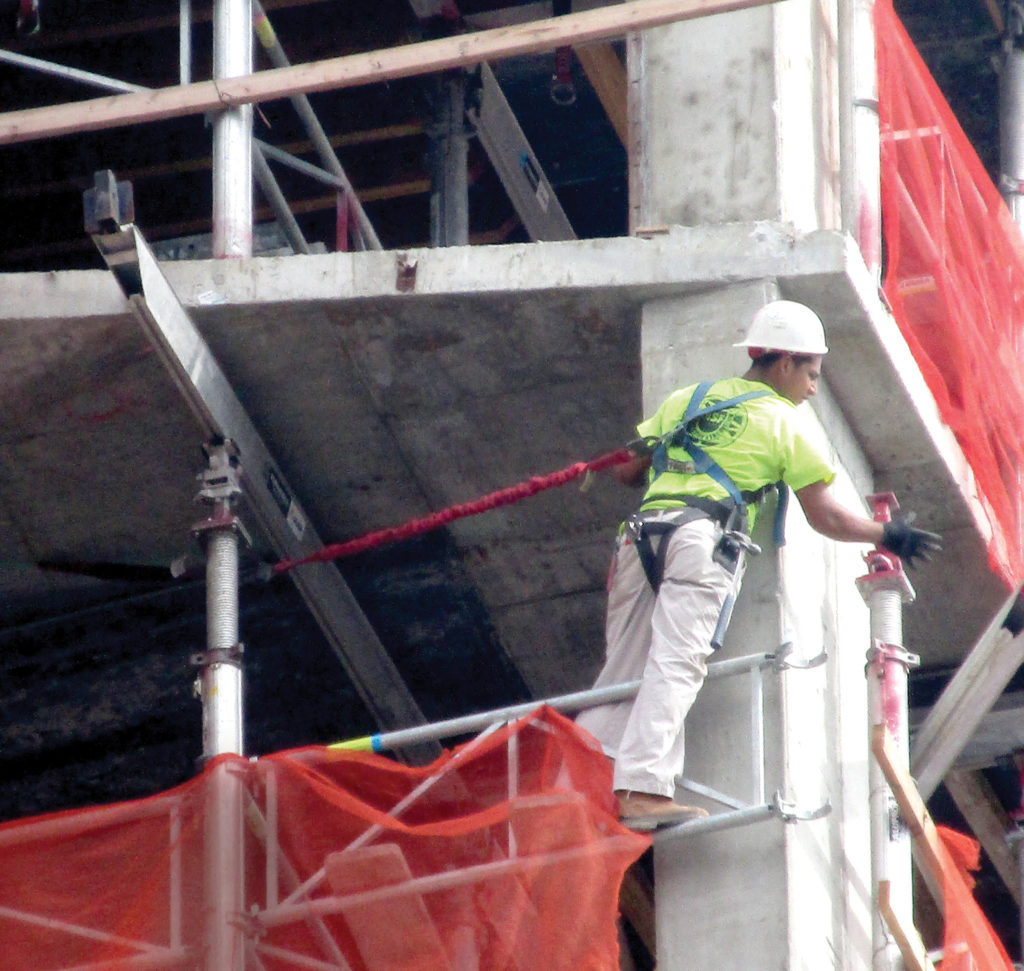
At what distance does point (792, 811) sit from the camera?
9.88 metres

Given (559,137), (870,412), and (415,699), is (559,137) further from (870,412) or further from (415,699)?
(870,412)

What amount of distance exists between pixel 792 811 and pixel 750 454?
146 cm

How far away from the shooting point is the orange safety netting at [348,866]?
933 cm

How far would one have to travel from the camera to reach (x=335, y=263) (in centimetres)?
1119

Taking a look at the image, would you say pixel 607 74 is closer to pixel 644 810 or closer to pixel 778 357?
pixel 778 357

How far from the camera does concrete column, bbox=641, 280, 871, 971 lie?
988cm

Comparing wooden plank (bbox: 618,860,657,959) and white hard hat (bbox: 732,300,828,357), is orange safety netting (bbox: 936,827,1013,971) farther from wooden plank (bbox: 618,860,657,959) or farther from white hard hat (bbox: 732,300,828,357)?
wooden plank (bbox: 618,860,657,959)

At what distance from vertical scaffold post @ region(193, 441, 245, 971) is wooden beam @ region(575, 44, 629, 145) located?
4421 mm

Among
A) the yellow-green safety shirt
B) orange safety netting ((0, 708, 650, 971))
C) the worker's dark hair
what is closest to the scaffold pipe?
orange safety netting ((0, 708, 650, 971))

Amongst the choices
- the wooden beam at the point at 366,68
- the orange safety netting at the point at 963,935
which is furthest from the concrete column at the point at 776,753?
the wooden beam at the point at 366,68

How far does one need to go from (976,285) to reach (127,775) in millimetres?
5816

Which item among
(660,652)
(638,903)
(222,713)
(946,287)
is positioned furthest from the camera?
(638,903)

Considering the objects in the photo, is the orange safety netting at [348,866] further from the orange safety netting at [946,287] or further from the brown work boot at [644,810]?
the orange safety netting at [946,287]

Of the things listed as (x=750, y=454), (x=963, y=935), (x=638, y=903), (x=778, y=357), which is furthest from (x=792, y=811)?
(x=638, y=903)
